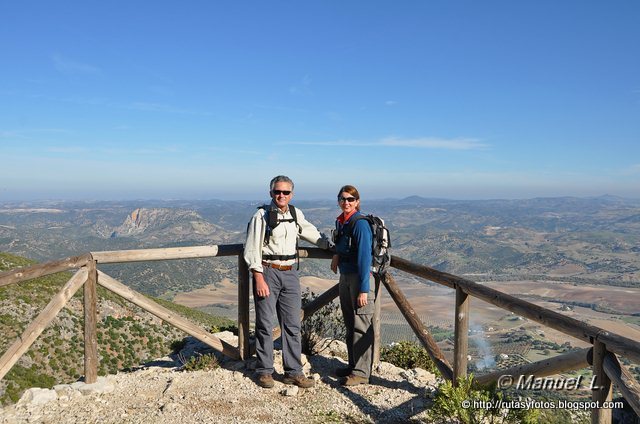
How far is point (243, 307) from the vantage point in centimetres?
591

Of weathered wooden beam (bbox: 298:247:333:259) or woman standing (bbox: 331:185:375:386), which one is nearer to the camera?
woman standing (bbox: 331:185:375:386)

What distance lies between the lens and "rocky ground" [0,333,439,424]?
461 cm

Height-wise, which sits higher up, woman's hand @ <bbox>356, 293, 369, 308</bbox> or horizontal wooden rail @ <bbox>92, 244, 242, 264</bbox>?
horizontal wooden rail @ <bbox>92, 244, 242, 264</bbox>

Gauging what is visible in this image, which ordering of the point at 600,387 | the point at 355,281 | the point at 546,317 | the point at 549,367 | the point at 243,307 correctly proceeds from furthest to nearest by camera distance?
the point at 243,307
the point at 355,281
the point at 549,367
the point at 546,317
the point at 600,387

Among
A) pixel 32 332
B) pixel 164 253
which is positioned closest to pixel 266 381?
pixel 164 253

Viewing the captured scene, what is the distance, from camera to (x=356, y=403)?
505cm

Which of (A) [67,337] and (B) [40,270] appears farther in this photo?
(A) [67,337]

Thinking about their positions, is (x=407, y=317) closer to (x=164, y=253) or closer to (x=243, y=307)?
(x=243, y=307)

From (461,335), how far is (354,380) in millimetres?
1480

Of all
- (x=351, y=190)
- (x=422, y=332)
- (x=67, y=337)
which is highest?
(x=351, y=190)

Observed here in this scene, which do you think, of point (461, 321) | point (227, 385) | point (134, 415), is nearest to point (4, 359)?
point (134, 415)

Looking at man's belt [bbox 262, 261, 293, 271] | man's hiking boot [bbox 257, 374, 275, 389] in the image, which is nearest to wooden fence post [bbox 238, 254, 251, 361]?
man's belt [bbox 262, 261, 293, 271]

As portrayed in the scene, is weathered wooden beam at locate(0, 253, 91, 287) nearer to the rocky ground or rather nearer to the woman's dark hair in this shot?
the rocky ground

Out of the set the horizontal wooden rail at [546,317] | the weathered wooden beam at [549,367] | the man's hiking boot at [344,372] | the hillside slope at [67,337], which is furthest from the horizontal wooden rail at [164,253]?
the hillside slope at [67,337]
